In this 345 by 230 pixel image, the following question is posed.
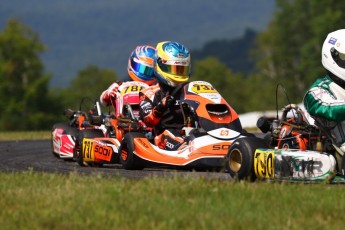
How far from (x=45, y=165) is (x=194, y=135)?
3.34 meters

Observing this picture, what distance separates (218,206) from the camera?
8.45 metres

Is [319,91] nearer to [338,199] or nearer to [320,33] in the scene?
[338,199]

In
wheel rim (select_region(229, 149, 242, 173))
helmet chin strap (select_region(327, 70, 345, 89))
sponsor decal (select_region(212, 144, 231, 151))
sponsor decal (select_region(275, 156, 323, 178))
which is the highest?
helmet chin strap (select_region(327, 70, 345, 89))

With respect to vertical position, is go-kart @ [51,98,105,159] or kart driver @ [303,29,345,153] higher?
kart driver @ [303,29,345,153]

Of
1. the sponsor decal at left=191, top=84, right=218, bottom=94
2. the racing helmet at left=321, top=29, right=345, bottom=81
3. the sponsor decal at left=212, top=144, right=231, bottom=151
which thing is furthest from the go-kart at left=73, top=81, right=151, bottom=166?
the racing helmet at left=321, top=29, right=345, bottom=81

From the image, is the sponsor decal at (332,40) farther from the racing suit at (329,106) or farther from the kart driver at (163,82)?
the kart driver at (163,82)

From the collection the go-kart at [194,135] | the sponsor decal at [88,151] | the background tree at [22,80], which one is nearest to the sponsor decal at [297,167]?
the go-kart at [194,135]

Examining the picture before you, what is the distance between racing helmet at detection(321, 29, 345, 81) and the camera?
11266 mm

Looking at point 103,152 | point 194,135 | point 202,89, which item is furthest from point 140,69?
point 194,135

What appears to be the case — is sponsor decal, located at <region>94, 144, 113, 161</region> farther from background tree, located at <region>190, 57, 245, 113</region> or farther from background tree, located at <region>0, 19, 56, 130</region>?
background tree, located at <region>190, 57, 245, 113</region>

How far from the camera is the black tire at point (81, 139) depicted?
603 inches

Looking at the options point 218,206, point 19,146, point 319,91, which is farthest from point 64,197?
point 19,146

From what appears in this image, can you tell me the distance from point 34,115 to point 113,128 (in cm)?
6032

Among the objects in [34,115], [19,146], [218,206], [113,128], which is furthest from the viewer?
[34,115]
